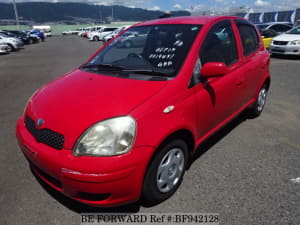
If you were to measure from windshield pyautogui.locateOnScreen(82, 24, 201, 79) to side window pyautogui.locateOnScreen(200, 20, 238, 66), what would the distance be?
7.3 inches

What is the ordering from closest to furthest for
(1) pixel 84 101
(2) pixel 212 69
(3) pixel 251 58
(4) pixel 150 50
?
(1) pixel 84 101 → (2) pixel 212 69 → (4) pixel 150 50 → (3) pixel 251 58

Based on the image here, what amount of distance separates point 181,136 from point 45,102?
4.53 ft

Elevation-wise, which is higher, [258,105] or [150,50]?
[150,50]

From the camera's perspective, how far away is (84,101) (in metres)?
2.14

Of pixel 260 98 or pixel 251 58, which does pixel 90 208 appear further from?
pixel 260 98

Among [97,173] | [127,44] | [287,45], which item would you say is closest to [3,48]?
[127,44]

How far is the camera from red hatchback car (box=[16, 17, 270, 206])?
1839 millimetres

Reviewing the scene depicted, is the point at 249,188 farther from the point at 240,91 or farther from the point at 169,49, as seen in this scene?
the point at 169,49

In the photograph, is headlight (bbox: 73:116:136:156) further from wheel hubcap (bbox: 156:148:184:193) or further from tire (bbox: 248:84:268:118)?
tire (bbox: 248:84:268:118)

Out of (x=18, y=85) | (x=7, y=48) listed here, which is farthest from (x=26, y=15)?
(x=18, y=85)

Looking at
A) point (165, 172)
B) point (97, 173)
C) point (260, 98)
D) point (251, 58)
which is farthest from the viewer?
point (260, 98)

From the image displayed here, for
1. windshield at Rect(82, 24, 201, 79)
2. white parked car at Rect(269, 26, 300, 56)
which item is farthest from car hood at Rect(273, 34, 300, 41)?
windshield at Rect(82, 24, 201, 79)

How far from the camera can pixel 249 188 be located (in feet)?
8.18

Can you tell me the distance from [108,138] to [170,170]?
30.9 inches
